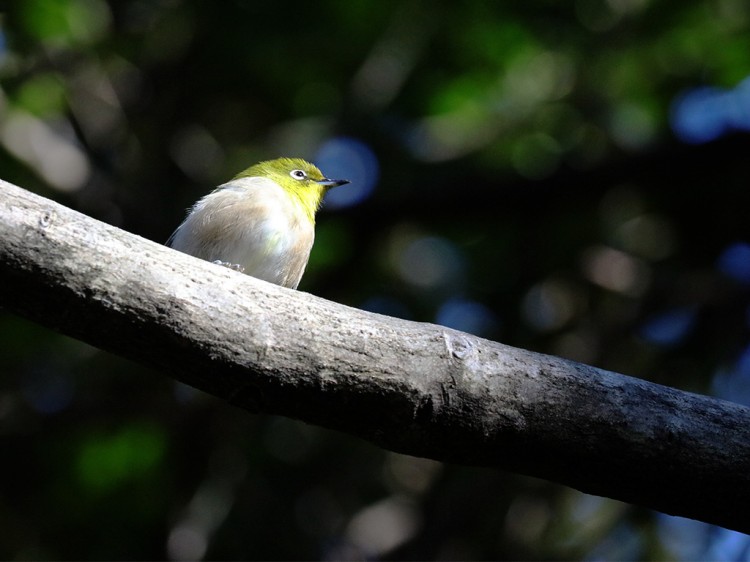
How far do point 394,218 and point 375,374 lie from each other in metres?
4.67

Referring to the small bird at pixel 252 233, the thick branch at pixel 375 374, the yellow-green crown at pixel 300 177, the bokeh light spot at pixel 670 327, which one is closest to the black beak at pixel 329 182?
the yellow-green crown at pixel 300 177

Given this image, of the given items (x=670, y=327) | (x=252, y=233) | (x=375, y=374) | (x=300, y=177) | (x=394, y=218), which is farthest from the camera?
(x=670, y=327)

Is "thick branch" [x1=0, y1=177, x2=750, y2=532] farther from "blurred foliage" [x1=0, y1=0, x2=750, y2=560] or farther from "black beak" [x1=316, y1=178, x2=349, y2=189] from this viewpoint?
"blurred foliage" [x1=0, y1=0, x2=750, y2=560]

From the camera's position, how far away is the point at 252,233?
5473mm

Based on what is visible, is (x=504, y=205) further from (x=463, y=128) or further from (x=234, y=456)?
(x=234, y=456)

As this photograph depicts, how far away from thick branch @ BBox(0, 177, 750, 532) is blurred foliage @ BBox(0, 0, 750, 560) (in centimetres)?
443

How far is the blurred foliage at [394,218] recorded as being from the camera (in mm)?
7246

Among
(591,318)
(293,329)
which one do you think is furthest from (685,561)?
(293,329)

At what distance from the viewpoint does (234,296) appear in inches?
107

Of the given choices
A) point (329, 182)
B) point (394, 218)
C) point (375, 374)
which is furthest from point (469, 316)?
point (375, 374)

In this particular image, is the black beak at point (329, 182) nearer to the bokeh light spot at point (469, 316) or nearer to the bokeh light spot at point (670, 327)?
the bokeh light spot at point (469, 316)

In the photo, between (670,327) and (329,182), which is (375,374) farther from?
(670,327)

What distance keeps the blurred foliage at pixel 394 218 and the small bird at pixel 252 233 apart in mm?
1454

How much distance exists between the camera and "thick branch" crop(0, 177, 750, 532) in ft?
8.15
